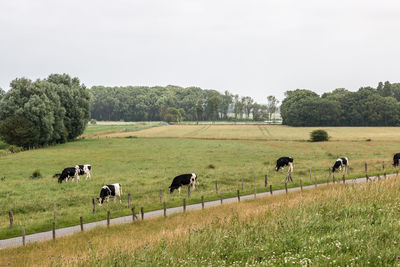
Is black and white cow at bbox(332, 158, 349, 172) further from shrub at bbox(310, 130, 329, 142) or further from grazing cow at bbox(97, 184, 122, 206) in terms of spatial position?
shrub at bbox(310, 130, 329, 142)

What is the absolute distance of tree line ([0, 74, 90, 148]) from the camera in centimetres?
7444

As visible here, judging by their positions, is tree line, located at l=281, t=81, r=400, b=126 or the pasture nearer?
the pasture

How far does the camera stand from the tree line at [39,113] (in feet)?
244

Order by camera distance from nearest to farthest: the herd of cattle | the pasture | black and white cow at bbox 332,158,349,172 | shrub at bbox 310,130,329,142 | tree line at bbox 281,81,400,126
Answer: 1. the pasture
2. the herd of cattle
3. black and white cow at bbox 332,158,349,172
4. shrub at bbox 310,130,329,142
5. tree line at bbox 281,81,400,126

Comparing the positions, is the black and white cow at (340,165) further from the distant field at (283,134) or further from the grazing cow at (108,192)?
the distant field at (283,134)

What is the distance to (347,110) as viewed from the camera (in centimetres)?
16050

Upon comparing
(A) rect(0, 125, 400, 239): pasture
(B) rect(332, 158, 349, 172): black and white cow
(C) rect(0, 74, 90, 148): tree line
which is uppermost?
(C) rect(0, 74, 90, 148): tree line

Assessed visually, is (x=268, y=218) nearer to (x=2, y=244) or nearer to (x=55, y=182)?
(x=2, y=244)

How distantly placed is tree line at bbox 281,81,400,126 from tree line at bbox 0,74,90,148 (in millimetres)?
102931

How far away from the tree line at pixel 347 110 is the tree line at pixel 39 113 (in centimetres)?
10293

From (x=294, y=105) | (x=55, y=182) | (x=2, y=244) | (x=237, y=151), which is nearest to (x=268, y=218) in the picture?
(x=2, y=244)

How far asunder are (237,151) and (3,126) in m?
48.1

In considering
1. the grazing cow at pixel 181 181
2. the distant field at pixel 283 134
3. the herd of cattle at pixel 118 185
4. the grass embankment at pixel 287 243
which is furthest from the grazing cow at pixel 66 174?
the distant field at pixel 283 134

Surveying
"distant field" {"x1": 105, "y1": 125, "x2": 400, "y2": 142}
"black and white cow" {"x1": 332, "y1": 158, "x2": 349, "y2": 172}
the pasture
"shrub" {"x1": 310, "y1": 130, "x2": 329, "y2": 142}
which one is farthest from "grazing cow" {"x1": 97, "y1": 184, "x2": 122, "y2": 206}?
"distant field" {"x1": 105, "y1": 125, "x2": 400, "y2": 142}
